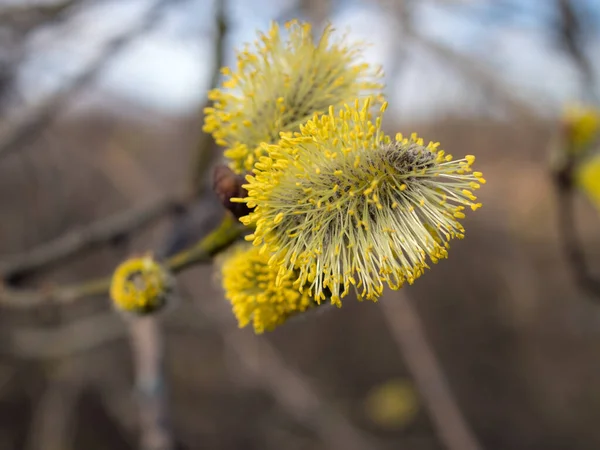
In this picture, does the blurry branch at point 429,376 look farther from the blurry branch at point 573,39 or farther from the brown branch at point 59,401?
the brown branch at point 59,401

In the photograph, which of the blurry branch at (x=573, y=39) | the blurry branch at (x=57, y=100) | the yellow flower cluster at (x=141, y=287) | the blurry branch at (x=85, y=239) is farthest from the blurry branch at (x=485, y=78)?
the yellow flower cluster at (x=141, y=287)

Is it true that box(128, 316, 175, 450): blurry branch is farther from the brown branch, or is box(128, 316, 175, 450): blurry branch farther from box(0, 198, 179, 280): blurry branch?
the brown branch

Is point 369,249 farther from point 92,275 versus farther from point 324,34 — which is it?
point 92,275

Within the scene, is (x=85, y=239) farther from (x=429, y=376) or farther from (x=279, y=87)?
(x=429, y=376)

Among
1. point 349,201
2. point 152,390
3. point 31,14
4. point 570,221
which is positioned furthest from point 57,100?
point 570,221

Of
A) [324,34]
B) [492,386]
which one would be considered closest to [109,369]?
[324,34]

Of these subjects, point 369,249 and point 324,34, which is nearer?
point 369,249
